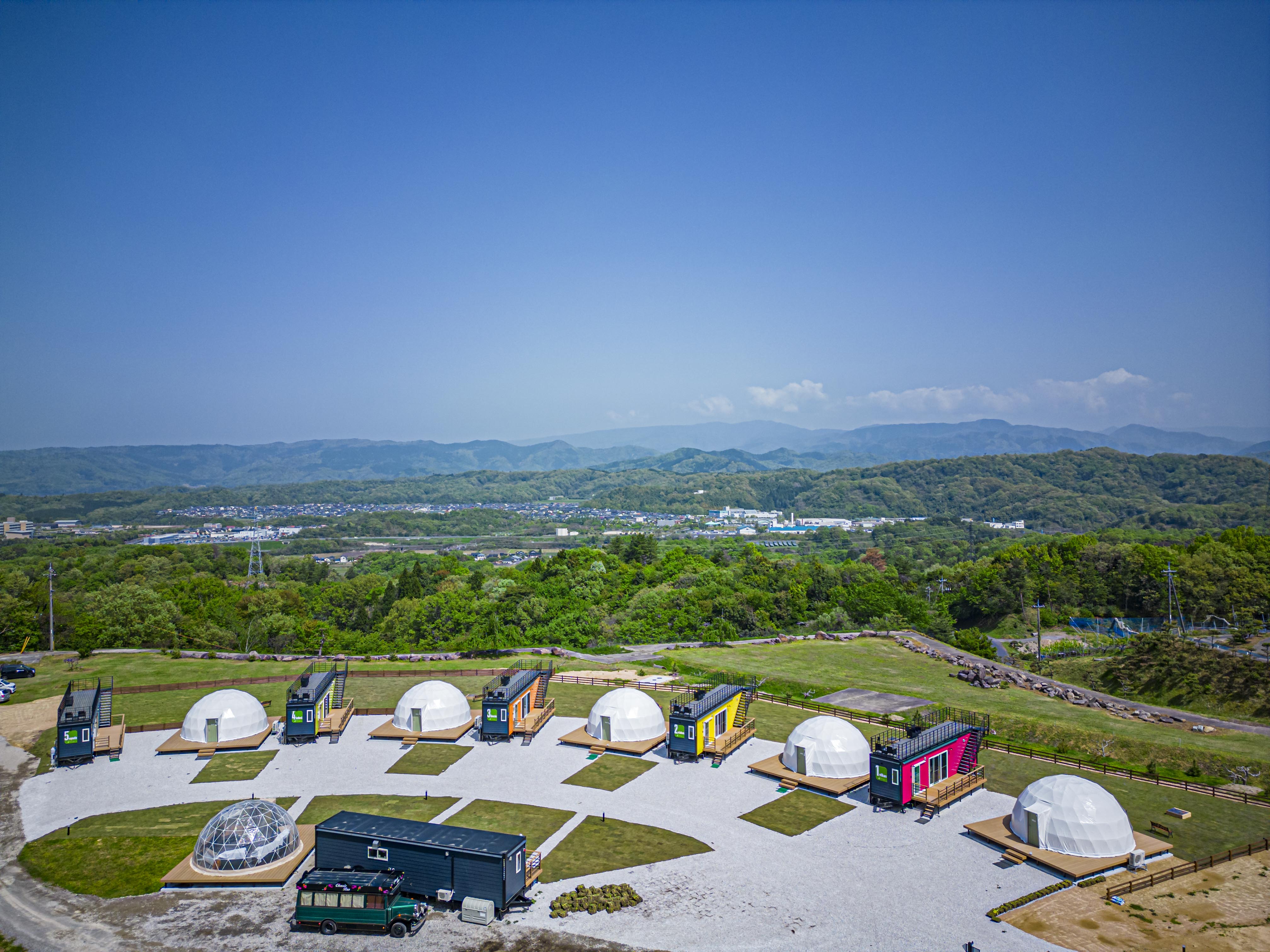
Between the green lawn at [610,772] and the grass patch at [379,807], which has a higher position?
the grass patch at [379,807]

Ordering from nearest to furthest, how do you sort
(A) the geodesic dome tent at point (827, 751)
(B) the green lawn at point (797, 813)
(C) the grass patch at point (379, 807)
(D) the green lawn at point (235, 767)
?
(B) the green lawn at point (797, 813) < (C) the grass patch at point (379, 807) < (A) the geodesic dome tent at point (827, 751) < (D) the green lawn at point (235, 767)

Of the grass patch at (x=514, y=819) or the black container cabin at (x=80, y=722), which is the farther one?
the black container cabin at (x=80, y=722)

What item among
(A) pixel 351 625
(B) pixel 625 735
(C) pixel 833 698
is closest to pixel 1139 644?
(C) pixel 833 698

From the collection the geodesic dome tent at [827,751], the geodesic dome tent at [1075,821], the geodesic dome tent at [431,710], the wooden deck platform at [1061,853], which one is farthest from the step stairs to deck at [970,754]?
the geodesic dome tent at [431,710]

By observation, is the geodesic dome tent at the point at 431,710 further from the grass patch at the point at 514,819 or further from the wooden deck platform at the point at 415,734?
the grass patch at the point at 514,819

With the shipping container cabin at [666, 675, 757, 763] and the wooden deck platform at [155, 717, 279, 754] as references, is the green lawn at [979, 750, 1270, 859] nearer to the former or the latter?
the shipping container cabin at [666, 675, 757, 763]

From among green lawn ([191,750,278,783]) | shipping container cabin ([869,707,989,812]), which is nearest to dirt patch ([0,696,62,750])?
green lawn ([191,750,278,783])
